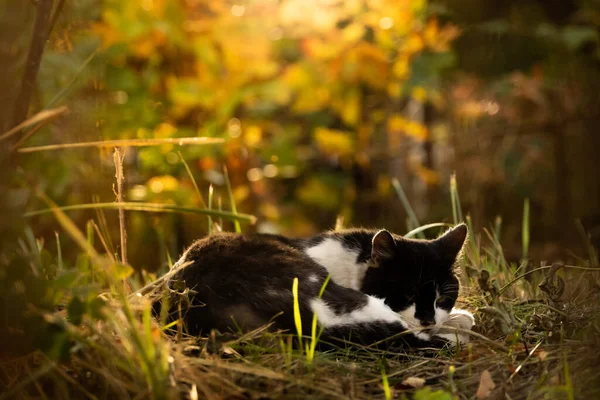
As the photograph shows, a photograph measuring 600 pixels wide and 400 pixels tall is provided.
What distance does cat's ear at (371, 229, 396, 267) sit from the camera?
2266mm

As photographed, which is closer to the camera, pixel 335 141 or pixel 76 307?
pixel 76 307

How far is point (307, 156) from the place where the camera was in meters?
5.24

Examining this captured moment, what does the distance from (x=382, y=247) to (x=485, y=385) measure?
81cm

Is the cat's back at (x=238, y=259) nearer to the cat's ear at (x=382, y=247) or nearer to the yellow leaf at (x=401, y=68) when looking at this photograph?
the cat's ear at (x=382, y=247)

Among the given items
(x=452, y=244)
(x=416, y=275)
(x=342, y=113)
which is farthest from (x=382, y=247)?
(x=342, y=113)

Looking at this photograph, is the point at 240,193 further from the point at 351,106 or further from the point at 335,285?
the point at 335,285

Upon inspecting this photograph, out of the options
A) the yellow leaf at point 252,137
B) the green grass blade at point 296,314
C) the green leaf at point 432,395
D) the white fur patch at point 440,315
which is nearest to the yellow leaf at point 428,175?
the yellow leaf at point 252,137

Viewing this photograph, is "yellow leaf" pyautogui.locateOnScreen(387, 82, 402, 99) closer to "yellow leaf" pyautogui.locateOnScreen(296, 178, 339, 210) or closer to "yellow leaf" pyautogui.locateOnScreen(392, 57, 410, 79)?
→ "yellow leaf" pyautogui.locateOnScreen(392, 57, 410, 79)

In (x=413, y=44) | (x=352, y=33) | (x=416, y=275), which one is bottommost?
(x=416, y=275)

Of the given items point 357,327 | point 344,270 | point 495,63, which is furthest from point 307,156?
point 357,327

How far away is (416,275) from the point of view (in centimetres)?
236

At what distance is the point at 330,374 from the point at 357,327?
30 cm

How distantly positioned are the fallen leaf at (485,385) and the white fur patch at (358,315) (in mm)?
389

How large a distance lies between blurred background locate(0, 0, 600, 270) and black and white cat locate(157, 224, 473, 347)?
1467mm
